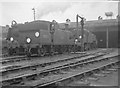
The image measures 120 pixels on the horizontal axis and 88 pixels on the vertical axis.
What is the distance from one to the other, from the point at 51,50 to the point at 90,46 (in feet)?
43.7

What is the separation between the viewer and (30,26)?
14.8 meters

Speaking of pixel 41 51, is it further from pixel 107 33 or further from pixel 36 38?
pixel 107 33

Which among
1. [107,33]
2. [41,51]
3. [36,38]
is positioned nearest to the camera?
[36,38]

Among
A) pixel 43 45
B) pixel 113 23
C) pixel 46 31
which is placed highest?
pixel 113 23

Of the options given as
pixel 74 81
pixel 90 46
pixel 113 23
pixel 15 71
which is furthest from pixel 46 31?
pixel 113 23

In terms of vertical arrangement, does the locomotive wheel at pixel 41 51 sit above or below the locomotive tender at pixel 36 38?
below

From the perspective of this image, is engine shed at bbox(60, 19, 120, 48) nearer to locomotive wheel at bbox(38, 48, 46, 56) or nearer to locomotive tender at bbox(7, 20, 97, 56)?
locomotive tender at bbox(7, 20, 97, 56)

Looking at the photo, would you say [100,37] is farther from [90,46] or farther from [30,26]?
[30,26]

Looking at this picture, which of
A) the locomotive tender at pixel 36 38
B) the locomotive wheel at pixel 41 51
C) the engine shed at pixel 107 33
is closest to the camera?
the locomotive tender at pixel 36 38

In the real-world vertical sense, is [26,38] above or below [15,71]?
above

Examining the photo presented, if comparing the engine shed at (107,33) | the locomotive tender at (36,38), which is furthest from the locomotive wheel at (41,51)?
the engine shed at (107,33)

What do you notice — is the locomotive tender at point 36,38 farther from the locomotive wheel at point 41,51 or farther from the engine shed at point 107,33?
the engine shed at point 107,33

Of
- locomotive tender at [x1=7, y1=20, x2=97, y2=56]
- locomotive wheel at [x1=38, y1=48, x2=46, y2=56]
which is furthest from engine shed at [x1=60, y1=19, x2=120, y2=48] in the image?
locomotive wheel at [x1=38, y1=48, x2=46, y2=56]

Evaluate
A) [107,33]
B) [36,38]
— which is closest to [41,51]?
[36,38]
